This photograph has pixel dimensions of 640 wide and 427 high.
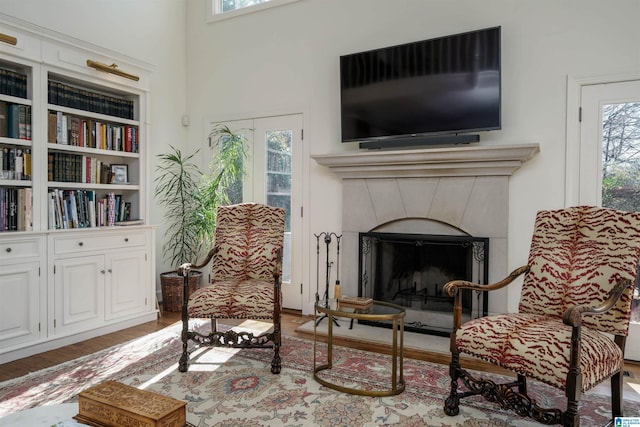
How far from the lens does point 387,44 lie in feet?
12.5

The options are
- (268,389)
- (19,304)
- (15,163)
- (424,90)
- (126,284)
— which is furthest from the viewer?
(126,284)

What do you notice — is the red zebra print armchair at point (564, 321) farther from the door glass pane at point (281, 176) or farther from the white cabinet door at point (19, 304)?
the white cabinet door at point (19, 304)

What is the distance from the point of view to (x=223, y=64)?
4.71 m

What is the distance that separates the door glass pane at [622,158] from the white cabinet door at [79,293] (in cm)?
398

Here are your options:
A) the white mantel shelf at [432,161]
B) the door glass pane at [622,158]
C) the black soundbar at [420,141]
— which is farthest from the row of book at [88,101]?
the door glass pane at [622,158]

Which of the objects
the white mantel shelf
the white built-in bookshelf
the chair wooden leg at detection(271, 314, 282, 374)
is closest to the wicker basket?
the white built-in bookshelf

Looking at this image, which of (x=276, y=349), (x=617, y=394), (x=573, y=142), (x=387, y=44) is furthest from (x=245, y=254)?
(x=573, y=142)

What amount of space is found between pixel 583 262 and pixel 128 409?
7.30ft

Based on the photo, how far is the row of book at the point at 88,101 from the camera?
338cm

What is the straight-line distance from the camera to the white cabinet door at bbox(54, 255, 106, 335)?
10.6ft

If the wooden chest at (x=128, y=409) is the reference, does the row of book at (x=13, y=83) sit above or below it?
above

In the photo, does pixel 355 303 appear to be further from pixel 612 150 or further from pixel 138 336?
pixel 612 150

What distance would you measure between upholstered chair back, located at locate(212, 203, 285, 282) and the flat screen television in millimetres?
1078

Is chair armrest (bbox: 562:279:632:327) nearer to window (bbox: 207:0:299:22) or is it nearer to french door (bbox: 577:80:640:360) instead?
french door (bbox: 577:80:640:360)
